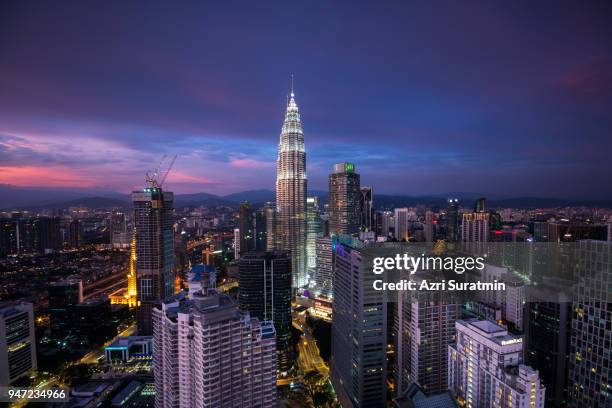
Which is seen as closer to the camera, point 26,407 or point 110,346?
point 26,407

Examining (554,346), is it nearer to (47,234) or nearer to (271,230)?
(271,230)

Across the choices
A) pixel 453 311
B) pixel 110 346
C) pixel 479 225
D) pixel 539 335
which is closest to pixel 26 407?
pixel 110 346

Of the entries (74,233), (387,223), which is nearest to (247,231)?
(387,223)

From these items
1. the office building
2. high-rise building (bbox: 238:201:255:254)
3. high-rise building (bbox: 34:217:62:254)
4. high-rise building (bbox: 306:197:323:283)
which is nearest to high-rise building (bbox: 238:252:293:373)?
high-rise building (bbox: 306:197:323:283)

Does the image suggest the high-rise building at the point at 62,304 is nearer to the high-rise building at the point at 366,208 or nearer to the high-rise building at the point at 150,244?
the high-rise building at the point at 150,244

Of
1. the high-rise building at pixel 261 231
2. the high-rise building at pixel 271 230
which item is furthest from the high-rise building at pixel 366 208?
the high-rise building at pixel 261 231

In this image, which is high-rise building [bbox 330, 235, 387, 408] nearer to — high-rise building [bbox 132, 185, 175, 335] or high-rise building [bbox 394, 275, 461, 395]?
high-rise building [bbox 394, 275, 461, 395]

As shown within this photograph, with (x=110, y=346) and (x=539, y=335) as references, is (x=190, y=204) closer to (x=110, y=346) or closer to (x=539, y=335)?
(x=110, y=346)
